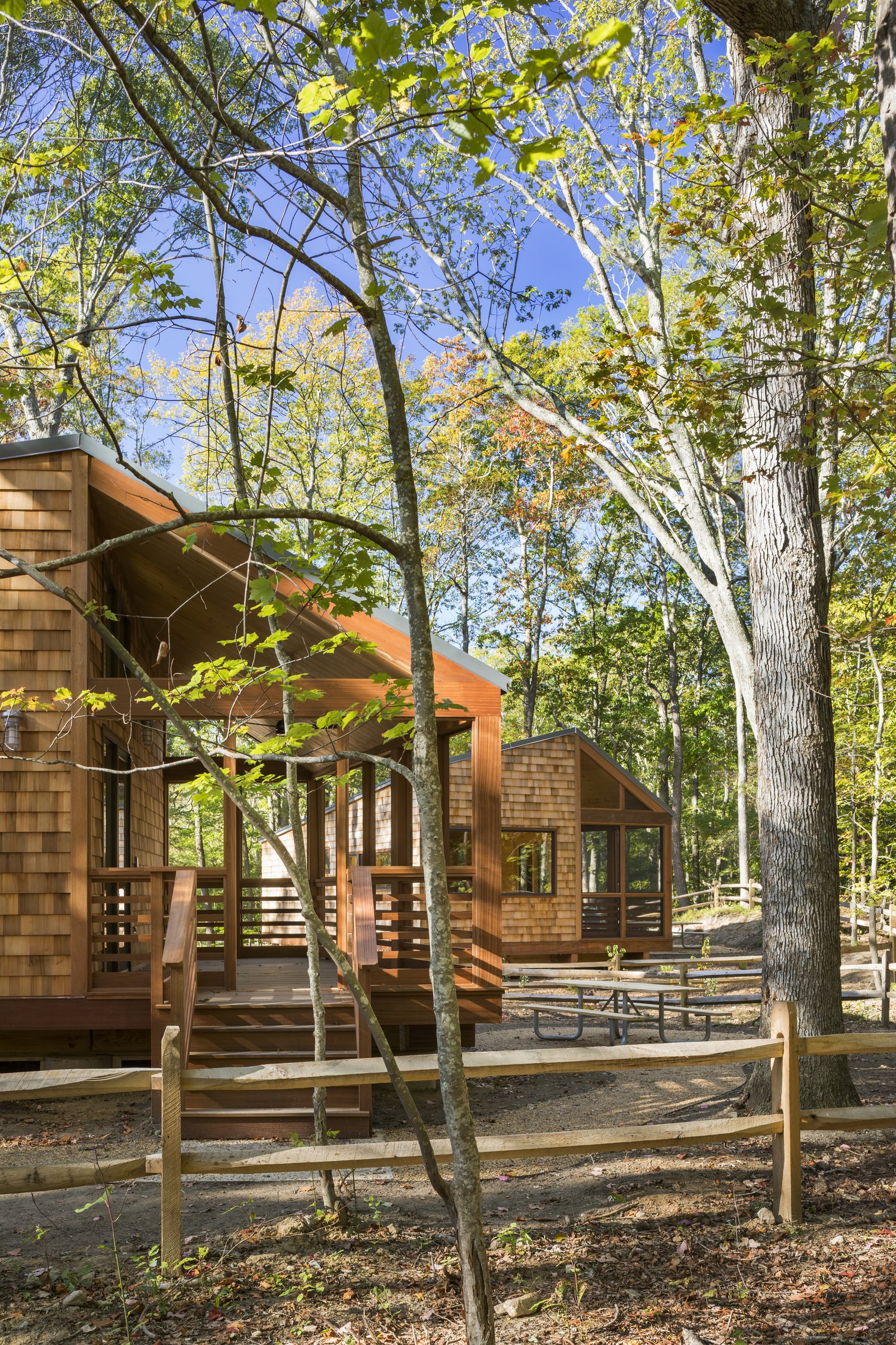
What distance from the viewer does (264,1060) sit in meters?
8.02

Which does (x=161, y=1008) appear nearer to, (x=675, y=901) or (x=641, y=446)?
(x=641, y=446)

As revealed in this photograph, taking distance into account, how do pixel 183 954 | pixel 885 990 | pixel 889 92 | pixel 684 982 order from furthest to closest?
pixel 684 982 < pixel 885 990 < pixel 183 954 < pixel 889 92

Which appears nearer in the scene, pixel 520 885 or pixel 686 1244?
pixel 686 1244

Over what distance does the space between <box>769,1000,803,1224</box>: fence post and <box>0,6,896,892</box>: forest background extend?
328cm

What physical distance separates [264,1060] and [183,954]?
116cm

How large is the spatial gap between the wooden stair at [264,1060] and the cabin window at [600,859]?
14648mm

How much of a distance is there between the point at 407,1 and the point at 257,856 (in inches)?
1628

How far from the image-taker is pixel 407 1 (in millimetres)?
3537

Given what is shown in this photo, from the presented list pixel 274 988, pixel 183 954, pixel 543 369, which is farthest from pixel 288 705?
pixel 543 369

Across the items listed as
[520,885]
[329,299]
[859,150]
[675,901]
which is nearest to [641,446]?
[859,150]

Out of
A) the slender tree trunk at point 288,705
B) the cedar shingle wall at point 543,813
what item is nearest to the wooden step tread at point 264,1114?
the slender tree trunk at point 288,705

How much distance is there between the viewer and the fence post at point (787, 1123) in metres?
5.36

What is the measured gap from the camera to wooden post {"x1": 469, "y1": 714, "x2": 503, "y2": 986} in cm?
934

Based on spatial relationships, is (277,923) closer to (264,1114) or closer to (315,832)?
(264,1114)
